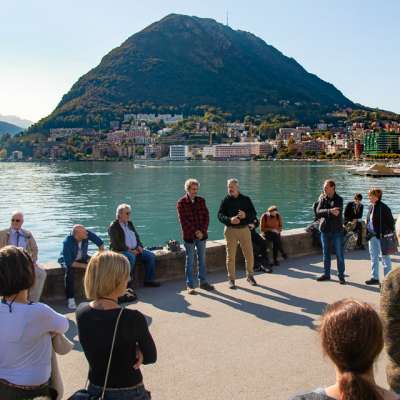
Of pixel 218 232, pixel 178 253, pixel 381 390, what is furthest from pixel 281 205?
Result: pixel 381 390

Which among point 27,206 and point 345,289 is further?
point 27,206

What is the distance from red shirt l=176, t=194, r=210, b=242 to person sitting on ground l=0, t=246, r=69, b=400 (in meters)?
4.46

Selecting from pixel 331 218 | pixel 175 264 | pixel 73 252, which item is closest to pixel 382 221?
pixel 331 218

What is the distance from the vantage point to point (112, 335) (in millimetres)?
2553

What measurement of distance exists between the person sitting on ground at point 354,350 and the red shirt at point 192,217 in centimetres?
528

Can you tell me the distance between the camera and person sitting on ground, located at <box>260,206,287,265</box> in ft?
28.9

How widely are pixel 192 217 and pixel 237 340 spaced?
251cm

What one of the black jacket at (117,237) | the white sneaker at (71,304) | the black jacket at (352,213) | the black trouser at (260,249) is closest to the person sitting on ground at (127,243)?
the black jacket at (117,237)

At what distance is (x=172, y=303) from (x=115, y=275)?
366 centimetres

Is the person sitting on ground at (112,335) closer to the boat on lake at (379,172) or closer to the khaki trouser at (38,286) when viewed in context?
the khaki trouser at (38,286)

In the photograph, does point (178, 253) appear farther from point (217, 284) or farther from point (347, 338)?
point (347, 338)

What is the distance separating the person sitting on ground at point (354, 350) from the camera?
1.74 metres

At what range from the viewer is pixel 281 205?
135 feet

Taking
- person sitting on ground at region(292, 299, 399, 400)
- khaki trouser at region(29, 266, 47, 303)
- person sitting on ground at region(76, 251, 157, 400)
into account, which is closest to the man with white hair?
khaki trouser at region(29, 266, 47, 303)
